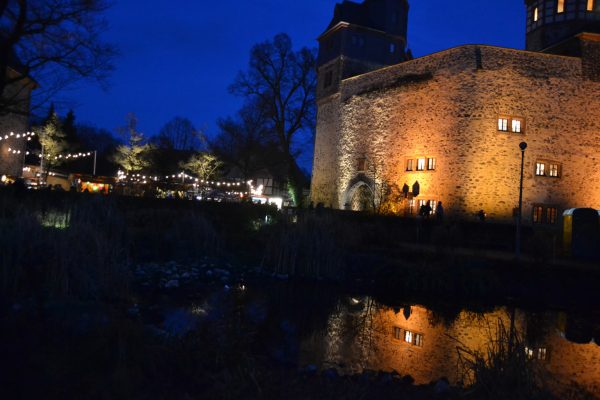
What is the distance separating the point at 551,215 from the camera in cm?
2319

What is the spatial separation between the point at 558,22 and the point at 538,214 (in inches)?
494

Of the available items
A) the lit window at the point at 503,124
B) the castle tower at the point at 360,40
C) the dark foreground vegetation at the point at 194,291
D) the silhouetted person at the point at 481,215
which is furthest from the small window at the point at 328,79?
the dark foreground vegetation at the point at 194,291

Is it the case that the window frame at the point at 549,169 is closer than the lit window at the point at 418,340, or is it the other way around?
the lit window at the point at 418,340

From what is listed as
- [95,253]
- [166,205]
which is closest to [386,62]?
[166,205]

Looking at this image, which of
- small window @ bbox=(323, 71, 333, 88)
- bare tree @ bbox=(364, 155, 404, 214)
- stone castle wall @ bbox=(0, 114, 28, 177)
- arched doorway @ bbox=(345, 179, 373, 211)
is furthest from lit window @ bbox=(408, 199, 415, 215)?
stone castle wall @ bbox=(0, 114, 28, 177)

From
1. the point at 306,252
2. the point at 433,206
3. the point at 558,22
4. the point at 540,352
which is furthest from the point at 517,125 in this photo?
the point at 540,352

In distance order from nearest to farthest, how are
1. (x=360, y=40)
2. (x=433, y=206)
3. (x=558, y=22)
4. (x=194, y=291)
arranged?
1. (x=194, y=291)
2. (x=433, y=206)
3. (x=558, y=22)
4. (x=360, y=40)

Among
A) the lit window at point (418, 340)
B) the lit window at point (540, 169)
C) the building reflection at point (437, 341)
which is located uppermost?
the lit window at point (540, 169)

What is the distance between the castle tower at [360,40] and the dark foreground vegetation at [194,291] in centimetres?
1804

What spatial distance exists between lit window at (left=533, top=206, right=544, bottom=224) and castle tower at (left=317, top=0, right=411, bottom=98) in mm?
14868

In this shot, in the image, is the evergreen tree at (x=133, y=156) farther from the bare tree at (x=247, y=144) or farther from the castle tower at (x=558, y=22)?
the castle tower at (x=558, y=22)

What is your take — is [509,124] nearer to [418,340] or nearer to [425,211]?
[425,211]

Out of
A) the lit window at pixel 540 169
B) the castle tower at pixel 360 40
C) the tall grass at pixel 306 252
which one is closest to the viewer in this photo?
the tall grass at pixel 306 252

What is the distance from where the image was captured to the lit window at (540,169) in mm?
23402
